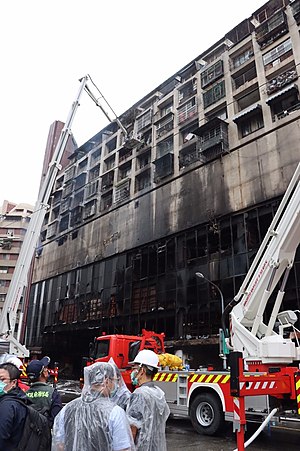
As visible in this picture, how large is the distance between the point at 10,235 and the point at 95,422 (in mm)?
70291

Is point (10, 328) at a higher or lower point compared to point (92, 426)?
higher

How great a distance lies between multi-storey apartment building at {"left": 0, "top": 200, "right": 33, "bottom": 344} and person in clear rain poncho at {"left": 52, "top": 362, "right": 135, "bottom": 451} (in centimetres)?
5811

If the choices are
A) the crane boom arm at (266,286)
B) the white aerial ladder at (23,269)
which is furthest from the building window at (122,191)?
the crane boom arm at (266,286)

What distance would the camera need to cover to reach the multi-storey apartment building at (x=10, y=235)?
61938 millimetres

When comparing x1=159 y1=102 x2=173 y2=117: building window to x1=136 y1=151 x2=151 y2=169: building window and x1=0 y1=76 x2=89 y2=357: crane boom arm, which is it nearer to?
x1=136 y1=151 x2=151 y2=169: building window

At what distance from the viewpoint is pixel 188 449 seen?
7461mm

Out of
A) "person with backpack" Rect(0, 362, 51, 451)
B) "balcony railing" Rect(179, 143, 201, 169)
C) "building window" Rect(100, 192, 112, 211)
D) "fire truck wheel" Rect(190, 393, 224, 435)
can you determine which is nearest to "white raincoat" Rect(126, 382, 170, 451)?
"person with backpack" Rect(0, 362, 51, 451)

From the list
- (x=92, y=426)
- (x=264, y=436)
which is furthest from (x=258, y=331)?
(x=92, y=426)

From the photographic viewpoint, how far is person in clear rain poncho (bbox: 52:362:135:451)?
2.62 metres

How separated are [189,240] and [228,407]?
60.5 feet

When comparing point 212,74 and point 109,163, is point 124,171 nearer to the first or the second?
point 109,163

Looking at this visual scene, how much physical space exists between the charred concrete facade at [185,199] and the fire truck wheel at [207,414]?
12354 millimetres

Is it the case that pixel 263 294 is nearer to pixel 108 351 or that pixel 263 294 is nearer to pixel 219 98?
pixel 108 351

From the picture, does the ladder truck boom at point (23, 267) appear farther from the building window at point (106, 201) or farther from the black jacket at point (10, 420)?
the building window at point (106, 201)
